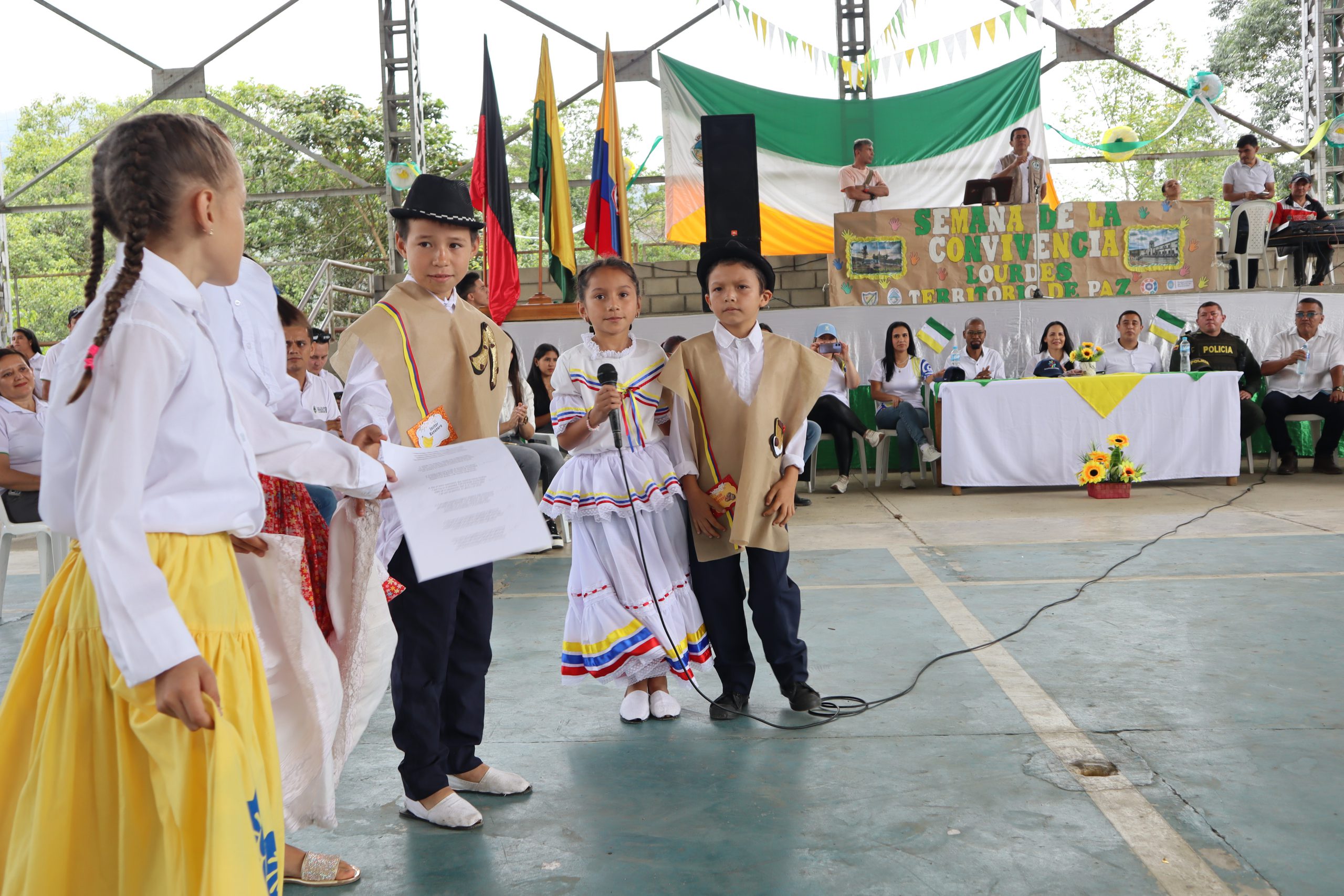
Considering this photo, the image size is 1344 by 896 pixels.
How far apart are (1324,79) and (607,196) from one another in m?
8.69

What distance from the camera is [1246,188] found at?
10586 mm

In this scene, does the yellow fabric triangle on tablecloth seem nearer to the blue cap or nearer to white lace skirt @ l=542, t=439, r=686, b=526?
the blue cap

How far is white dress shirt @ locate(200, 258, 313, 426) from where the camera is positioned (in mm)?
1684

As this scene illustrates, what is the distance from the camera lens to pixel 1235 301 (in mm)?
9352

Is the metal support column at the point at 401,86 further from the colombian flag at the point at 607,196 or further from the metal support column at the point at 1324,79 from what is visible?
the metal support column at the point at 1324,79

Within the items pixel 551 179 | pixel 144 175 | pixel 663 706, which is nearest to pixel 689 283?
pixel 551 179

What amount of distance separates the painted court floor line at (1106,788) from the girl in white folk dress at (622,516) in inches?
36.2

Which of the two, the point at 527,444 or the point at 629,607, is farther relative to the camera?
the point at 527,444

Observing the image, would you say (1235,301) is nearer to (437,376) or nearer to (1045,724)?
(1045,724)

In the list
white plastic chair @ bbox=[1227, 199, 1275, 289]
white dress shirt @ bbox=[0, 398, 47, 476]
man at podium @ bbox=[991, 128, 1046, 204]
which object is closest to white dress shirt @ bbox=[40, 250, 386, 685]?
white dress shirt @ bbox=[0, 398, 47, 476]

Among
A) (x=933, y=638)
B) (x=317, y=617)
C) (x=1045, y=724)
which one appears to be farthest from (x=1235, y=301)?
(x=317, y=617)

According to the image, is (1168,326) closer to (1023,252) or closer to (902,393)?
(1023,252)

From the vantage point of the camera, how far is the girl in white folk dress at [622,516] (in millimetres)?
2979

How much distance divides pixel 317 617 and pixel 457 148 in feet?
73.8
